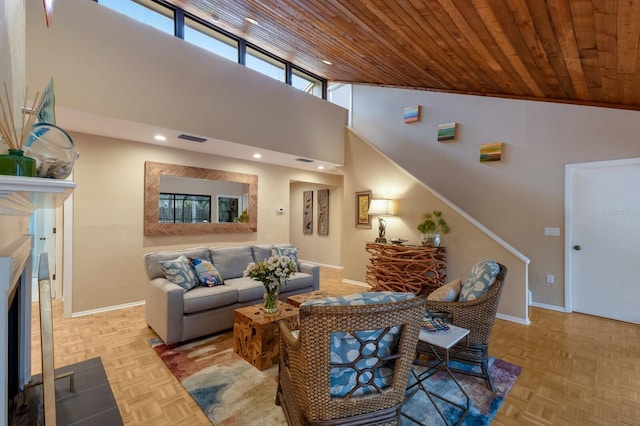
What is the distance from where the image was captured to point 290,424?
5.35ft

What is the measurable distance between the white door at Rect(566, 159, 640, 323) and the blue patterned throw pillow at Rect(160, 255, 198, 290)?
16.5ft

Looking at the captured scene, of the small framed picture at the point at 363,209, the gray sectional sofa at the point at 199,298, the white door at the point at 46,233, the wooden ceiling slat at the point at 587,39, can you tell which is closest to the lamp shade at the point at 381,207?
the small framed picture at the point at 363,209

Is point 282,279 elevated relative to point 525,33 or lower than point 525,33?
lower

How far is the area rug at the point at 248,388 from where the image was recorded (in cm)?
193

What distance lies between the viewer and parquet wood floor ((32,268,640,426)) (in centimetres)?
198

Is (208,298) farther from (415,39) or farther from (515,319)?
(515,319)

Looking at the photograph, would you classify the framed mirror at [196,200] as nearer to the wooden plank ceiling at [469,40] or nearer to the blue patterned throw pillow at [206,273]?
the blue patterned throw pillow at [206,273]

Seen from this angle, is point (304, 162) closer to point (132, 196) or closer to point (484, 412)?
point (132, 196)

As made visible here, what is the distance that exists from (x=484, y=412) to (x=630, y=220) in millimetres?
3567

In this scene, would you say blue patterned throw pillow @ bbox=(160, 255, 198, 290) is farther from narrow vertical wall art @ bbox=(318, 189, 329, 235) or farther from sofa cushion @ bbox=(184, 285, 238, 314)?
narrow vertical wall art @ bbox=(318, 189, 329, 235)

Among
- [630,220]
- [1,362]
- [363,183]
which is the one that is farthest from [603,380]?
[363,183]

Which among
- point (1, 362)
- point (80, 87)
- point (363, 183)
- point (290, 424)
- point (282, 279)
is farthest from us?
point (363, 183)

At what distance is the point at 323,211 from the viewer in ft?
24.7

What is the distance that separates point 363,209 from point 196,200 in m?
3.05
